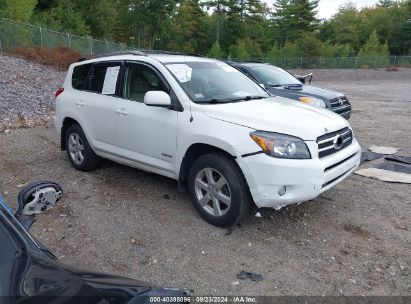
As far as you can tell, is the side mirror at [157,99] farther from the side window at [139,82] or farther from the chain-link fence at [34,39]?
the chain-link fence at [34,39]

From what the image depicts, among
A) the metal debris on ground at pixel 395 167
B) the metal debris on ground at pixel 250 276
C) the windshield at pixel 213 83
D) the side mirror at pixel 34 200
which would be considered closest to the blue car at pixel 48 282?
the side mirror at pixel 34 200

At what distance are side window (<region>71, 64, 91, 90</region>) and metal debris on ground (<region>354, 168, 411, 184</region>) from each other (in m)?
4.43

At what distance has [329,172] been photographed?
4.10 m

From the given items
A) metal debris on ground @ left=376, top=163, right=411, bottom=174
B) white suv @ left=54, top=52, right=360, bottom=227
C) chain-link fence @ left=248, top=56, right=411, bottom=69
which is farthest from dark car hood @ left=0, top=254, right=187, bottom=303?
chain-link fence @ left=248, top=56, right=411, bottom=69

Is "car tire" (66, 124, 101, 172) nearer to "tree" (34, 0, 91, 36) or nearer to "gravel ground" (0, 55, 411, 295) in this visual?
"gravel ground" (0, 55, 411, 295)

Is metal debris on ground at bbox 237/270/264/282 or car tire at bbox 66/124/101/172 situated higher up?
car tire at bbox 66/124/101/172

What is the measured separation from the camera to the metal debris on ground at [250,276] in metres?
3.51

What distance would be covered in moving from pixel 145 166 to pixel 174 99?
3.24 ft

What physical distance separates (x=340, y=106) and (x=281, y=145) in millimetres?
5995

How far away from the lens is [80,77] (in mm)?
6137

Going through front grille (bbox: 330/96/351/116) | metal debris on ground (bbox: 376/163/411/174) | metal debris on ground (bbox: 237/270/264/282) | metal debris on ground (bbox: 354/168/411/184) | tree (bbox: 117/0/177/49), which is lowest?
metal debris on ground (bbox: 237/270/264/282)

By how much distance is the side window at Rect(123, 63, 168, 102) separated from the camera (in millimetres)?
4920

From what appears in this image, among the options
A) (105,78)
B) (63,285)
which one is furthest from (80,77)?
(63,285)

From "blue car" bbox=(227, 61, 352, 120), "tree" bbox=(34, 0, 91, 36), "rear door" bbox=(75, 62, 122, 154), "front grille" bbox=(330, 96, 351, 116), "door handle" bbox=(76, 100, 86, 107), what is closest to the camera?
"rear door" bbox=(75, 62, 122, 154)
